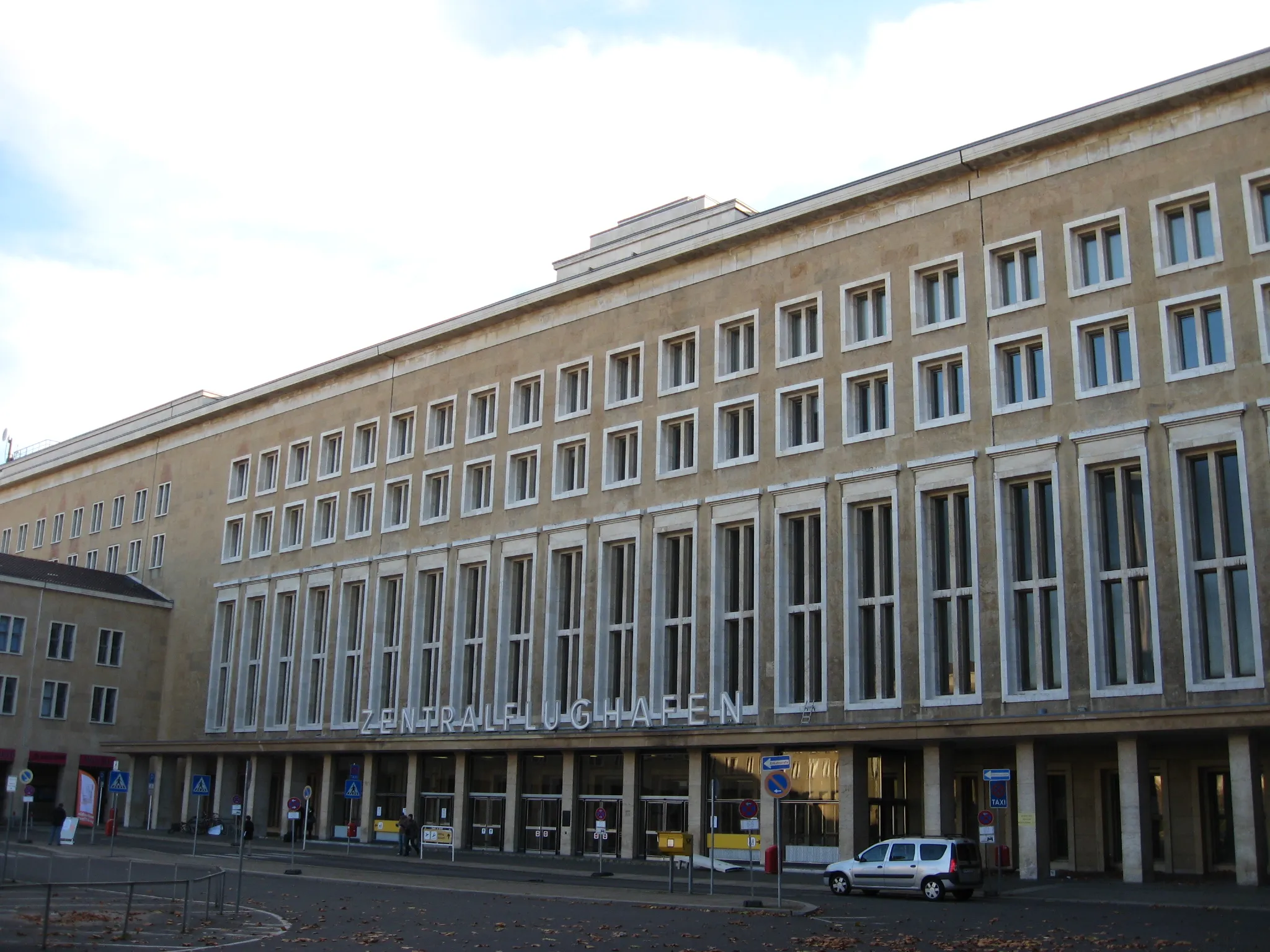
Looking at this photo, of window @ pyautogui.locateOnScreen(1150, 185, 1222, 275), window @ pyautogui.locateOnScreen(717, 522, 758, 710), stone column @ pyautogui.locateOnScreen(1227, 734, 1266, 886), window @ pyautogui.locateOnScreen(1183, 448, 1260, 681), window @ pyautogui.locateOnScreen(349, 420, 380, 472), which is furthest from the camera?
window @ pyautogui.locateOnScreen(349, 420, 380, 472)

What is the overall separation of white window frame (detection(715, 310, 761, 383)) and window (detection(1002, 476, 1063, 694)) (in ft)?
37.0

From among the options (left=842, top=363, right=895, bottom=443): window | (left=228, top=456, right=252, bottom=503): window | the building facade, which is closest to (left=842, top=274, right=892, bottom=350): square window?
the building facade

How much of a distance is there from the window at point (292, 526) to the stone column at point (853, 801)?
1296 inches

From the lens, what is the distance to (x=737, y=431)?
46.9m

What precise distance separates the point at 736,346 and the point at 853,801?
17032 mm

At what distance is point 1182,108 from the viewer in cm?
3753

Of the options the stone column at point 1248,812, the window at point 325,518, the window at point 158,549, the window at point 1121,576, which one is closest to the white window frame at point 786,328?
the window at point 1121,576

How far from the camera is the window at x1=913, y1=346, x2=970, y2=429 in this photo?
4072cm

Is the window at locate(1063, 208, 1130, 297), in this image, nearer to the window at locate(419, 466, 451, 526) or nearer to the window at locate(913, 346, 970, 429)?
the window at locate(913, 346, 970, 429)

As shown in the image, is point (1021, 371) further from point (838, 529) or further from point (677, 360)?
point (677, 360)

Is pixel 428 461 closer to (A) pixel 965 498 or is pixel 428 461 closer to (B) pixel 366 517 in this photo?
(B) pixel 366 517

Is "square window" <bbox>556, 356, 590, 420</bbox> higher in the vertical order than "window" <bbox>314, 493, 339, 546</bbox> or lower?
higher

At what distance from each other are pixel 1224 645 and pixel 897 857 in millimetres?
10659

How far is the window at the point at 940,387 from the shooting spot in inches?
1603
